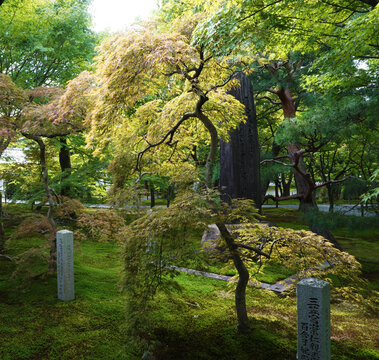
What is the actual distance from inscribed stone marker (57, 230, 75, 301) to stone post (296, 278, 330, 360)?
339 cm

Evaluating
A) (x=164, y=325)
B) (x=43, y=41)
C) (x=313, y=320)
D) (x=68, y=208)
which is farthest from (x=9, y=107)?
(x=313, y=320)

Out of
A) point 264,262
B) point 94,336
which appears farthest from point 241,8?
point 94,336

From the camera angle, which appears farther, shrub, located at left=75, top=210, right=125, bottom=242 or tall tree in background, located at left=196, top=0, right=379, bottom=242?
shrub, located at left=75, top=210, right=125, bottom=242

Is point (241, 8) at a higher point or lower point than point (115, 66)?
higher

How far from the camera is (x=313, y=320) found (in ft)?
8.30

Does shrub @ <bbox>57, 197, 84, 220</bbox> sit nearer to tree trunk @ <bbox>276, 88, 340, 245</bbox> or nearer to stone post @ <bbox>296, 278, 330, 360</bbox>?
stone post @ <bbox>296, 278, 330, 360</bbox>

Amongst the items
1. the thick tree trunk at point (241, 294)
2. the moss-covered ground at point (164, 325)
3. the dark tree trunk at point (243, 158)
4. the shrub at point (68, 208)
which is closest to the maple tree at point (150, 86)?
the thick tree trunk at point (241, 294)

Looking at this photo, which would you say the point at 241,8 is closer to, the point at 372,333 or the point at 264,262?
the point at 264,262

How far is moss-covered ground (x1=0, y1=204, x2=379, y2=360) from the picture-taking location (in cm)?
320

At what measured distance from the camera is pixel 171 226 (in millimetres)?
2762

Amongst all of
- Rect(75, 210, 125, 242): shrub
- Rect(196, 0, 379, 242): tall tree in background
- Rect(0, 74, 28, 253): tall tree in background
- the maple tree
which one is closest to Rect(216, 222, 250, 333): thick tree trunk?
the maple tree

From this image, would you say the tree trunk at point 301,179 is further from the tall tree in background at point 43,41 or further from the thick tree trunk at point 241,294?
the tall tree in background at point 43,41

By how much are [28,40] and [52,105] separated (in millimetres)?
5420

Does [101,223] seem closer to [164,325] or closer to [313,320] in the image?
[164,325]
